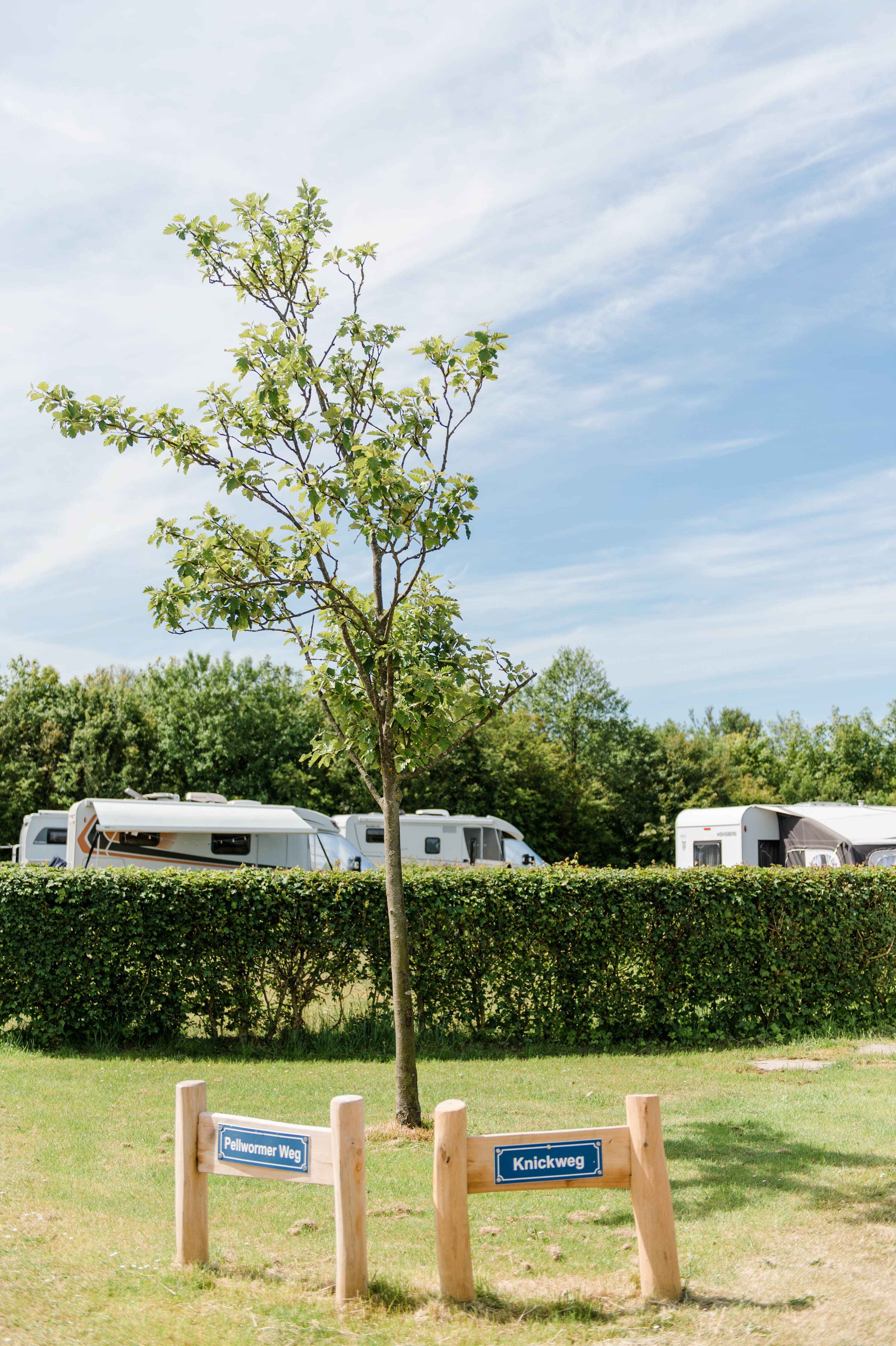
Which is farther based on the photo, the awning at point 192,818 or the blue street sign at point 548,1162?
the awning at point 192,818

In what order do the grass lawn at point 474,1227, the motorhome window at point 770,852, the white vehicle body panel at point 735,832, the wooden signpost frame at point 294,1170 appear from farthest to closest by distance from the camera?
the motorhome window at point 770,852 < the white vehicle body panel at point 735,832 < the wooden signpost frame at point 294,1170 < the grass lawn at point 474,1227

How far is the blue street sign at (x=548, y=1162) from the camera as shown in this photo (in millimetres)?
3969

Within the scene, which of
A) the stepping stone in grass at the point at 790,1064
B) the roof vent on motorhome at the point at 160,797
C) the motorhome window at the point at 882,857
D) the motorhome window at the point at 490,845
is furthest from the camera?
the motorhome window at the point at 490,845

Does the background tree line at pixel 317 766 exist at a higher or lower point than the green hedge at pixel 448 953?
higher

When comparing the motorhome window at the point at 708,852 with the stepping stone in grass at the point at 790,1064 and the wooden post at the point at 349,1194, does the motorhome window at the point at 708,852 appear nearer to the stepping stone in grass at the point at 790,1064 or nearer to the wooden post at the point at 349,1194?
the stepping stone in grass at the point at 790,1064

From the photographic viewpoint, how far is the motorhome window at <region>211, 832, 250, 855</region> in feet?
62.8

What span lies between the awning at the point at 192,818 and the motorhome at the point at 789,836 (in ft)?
→ 24.1

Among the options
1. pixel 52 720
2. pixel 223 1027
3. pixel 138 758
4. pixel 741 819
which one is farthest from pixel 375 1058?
pixel 52 720

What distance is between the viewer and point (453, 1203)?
12.9 feet

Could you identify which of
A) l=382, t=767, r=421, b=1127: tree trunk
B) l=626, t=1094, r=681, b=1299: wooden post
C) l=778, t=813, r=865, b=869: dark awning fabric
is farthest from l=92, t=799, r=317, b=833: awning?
l=626, t=1094, r=681, b=1299: wooden post

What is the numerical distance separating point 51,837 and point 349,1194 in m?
20.5

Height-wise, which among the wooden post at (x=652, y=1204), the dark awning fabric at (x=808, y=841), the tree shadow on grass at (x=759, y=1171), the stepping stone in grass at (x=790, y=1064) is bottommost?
the stepping stone in grass at (x=790, y=1064)

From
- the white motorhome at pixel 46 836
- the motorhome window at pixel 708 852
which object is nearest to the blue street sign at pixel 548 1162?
the motorhome window at pixel 708 852

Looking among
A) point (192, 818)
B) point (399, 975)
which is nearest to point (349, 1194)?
point (399, 975)
